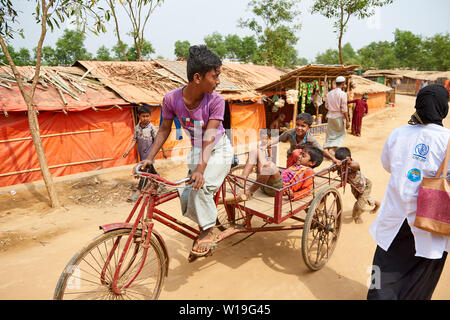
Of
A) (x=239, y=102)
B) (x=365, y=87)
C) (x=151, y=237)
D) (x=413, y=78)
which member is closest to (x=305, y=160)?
(x=151, y=237)

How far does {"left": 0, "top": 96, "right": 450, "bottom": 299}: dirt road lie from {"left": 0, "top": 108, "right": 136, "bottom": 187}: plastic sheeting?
1668 mm

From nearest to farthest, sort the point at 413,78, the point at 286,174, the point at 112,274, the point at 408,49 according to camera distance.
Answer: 1. the point at 112,274
2. the point at 286,174
3. the point at 413,78
4. the point at 408,49

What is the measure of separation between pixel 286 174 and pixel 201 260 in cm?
159

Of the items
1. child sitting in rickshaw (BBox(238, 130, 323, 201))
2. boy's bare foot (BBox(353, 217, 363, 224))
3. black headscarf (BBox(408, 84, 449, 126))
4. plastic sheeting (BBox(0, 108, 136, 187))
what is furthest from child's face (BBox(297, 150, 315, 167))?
plastic sheeting (BBox(0, 108, 136, 187))

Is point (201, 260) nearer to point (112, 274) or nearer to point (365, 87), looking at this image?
point (112, 274)

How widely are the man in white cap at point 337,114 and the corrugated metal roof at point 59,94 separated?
5997 millimetres

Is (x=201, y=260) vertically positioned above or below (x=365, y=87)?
below

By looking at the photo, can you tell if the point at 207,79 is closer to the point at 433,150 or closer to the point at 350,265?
the point at 433,150

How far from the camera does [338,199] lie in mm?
3891

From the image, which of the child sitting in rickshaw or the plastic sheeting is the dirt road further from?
the plastic sheeting

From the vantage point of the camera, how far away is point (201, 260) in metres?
3.81

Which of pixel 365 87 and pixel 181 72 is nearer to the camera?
pixel 181 72

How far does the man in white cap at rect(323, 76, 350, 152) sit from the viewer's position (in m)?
7.36

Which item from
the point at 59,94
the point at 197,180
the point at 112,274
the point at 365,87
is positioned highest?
the point at 365,87
